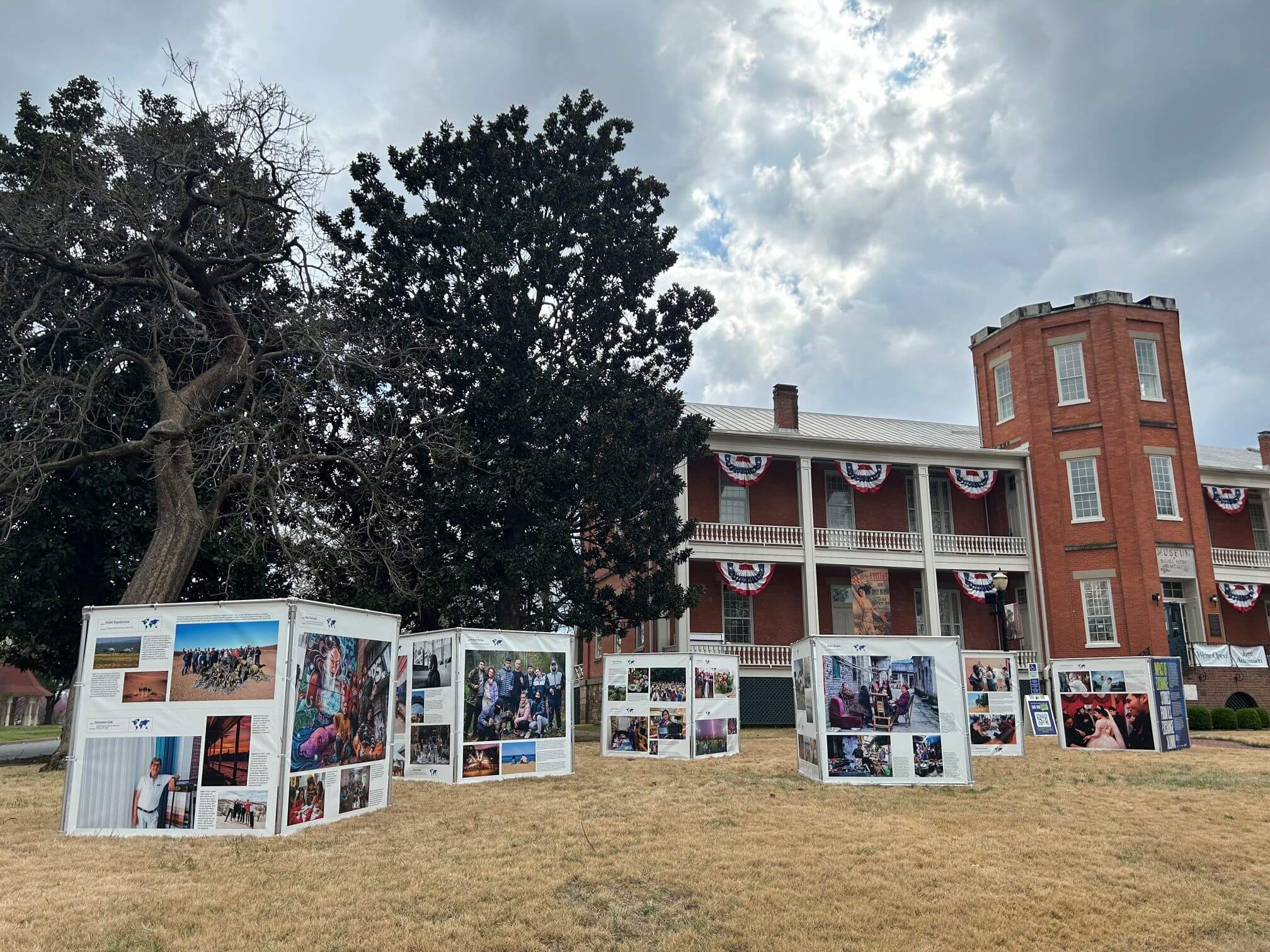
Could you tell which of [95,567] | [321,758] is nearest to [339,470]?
[95,567]

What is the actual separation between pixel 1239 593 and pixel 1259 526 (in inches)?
219

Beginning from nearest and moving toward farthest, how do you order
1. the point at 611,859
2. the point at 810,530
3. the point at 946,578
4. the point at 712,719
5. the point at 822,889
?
Result: 1. the point at 822,889
2. the point at 611,859
3. the point at 712,719
4. the point at 810,530
5. the point at 946,578

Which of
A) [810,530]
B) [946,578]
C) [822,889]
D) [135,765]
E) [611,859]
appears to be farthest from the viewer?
[946,578]

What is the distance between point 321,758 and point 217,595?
12.6 meters

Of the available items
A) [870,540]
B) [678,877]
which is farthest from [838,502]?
[678,877]

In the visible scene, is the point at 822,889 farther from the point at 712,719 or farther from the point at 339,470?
the point at 339,470

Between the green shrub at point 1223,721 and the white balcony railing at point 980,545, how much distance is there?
732 centimetres

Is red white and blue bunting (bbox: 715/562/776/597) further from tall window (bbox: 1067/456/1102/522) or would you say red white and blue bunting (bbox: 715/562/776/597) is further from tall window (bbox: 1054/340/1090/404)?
tall window (bbox: 1054/340/1090/404)

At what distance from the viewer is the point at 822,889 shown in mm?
7113

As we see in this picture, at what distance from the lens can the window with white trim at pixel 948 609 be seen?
3225cm

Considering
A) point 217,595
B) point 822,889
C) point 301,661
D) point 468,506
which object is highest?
point 468,506

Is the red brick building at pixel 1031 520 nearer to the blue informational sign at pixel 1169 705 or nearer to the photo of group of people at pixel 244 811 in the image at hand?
the blue informational sign at pixel 1169 705

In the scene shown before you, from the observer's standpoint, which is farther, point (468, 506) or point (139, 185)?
point (468, 506)

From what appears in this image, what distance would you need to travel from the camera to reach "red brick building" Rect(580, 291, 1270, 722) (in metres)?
29.1
